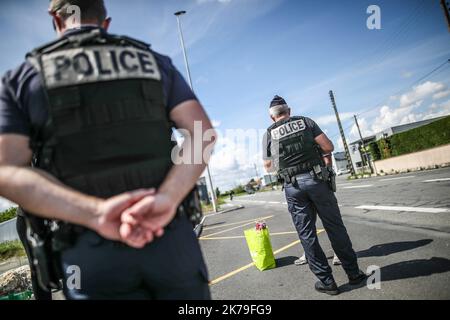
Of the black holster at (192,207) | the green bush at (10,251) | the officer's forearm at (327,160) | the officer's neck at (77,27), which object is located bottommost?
the green bush at (10,251)

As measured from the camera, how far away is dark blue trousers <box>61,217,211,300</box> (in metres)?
1.15

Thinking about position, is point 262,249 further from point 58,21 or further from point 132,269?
point 58,21

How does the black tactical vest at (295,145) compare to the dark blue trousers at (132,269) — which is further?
the black tactical vest at (295,145)

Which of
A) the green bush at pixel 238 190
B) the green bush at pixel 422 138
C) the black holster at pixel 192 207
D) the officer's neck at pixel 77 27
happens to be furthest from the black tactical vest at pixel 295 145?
the green bush at pixel 238 190

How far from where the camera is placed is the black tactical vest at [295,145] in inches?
140

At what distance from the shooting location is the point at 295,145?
3.67 meters

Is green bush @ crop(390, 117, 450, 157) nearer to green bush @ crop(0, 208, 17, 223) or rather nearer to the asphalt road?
the asphalt road

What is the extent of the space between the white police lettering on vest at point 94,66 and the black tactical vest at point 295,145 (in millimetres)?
2559

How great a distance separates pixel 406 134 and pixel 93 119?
98.6 feet

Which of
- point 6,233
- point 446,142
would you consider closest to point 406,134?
point 446,142

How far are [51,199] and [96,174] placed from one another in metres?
0.17

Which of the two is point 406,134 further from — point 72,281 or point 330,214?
point 72,281

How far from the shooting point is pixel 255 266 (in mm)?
4816

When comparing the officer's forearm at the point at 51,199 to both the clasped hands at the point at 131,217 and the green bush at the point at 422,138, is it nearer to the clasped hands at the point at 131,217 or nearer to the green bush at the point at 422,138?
the clasped hands at the point at 131,217
